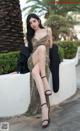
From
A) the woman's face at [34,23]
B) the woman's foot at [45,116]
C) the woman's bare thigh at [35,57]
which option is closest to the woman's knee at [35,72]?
the woman's bare thigh at [35,57]

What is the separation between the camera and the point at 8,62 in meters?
Result: 7.75

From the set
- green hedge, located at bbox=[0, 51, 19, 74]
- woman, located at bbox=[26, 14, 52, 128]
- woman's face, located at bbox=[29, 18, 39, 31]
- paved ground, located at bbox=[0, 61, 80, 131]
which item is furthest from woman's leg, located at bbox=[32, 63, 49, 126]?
green hedge, located at bbox=[0, 51, 19, 74]

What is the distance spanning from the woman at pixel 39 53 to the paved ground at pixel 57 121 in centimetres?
31

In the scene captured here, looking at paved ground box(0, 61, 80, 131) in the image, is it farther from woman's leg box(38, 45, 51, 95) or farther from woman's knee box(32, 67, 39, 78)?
woman's knee box(32, 67, 39, 78)

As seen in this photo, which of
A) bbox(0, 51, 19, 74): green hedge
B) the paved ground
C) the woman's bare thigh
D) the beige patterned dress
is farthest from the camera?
bbox(0, 51, 19, 74): green hedge

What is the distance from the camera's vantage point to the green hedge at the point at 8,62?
7.64 meters

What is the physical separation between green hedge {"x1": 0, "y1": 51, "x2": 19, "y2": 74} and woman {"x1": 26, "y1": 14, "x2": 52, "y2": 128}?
0.79 meters

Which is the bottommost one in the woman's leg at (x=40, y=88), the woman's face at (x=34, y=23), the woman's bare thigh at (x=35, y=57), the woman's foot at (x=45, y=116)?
the woman's foot at (x=45, y=116)

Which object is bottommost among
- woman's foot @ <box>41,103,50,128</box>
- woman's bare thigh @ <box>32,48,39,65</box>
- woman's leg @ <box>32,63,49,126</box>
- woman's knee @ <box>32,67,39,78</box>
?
woman's foot @ <box>41,103,50,128</box>

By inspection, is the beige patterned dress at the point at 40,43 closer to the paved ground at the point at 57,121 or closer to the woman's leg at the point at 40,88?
the woman's leg at the point at 40,88

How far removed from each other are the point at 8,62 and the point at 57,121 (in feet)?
5.91

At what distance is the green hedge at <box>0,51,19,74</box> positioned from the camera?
25.1 ft

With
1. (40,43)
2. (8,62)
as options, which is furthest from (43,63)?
(8,62)

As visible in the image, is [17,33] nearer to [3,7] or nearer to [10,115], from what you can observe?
[3,7]
